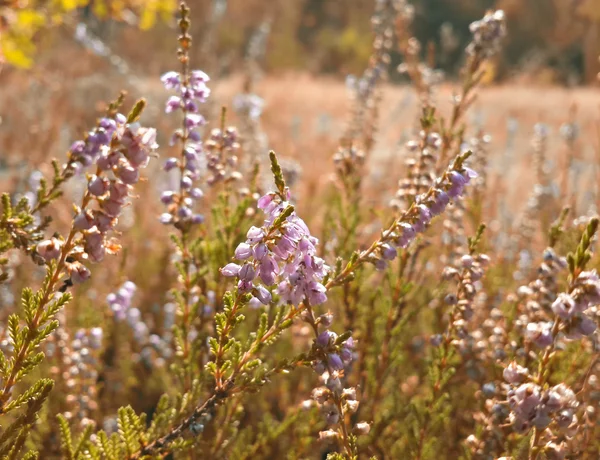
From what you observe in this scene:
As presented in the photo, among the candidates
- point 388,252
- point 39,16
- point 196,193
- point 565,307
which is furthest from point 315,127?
point 565,307

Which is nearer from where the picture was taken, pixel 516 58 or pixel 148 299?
pixel 148 299

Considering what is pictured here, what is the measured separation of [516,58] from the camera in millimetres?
28047

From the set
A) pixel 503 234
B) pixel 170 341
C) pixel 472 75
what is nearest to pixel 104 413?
pixel 170 341

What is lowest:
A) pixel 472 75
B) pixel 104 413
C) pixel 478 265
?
pixel 104 413

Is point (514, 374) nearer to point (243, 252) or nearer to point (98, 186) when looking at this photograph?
point (243, 252)

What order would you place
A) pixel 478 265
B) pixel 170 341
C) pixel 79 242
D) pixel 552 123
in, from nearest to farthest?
pixel 79 242, pixel 478 265, pixel 170 341, pixel 552 123

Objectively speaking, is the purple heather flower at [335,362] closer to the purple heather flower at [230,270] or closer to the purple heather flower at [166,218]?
the purple heather flower at [230,270]

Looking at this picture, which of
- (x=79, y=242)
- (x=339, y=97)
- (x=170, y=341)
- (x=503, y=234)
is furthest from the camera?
(x=339, y=97)

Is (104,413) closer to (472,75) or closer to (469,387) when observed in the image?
(469,387)

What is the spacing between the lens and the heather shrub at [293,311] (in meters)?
1.16

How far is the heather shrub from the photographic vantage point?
116 cm

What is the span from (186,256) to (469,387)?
4.65 feet

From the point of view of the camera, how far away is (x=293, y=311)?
49.5 inches

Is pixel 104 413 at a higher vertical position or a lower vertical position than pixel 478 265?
lower
